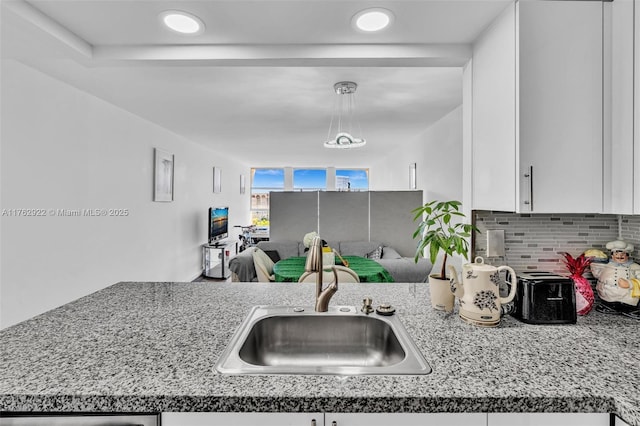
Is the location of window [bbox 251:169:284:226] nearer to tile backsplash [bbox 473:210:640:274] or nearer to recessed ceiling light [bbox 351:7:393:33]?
recessed ceiling light [bbox 351:7:393:33]

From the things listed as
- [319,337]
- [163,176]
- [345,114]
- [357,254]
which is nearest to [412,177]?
[357,254]

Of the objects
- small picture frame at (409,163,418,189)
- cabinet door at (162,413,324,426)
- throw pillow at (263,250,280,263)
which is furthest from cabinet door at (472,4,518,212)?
small picture frame at (409,163,418,189)

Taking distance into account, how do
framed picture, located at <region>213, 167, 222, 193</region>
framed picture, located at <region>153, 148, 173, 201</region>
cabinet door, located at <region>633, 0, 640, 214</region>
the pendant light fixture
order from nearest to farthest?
cabinet door, located at <region>633, 0, 640, 214</region> < the pendant light fixture < framed picture, located at <region>153, 148, 173, 201</region> < framed picture, located at <region>213, 167, 222, 193</region>

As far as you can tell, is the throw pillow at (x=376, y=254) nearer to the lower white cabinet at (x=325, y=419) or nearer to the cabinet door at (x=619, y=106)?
the cabinet door at (x=619, y=106)

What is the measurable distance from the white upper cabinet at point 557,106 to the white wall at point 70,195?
3.05 meters

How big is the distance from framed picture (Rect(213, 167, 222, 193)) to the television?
1.54 ft

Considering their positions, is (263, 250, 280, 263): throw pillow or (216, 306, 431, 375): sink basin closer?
(216, 306, 431, 375): sink basin

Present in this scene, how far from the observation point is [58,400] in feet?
2.36

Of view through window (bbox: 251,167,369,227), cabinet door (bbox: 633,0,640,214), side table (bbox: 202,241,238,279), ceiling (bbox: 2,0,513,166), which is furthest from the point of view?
view through window (bbox: 251,167,369,227)

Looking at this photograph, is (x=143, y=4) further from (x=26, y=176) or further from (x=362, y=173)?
(x=362, y=173)

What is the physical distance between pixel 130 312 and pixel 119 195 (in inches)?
106

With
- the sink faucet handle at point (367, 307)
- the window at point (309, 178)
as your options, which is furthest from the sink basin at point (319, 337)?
the window at point (309, 178)

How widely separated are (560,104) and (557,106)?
0.02m

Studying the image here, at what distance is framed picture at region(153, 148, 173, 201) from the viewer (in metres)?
4.19
